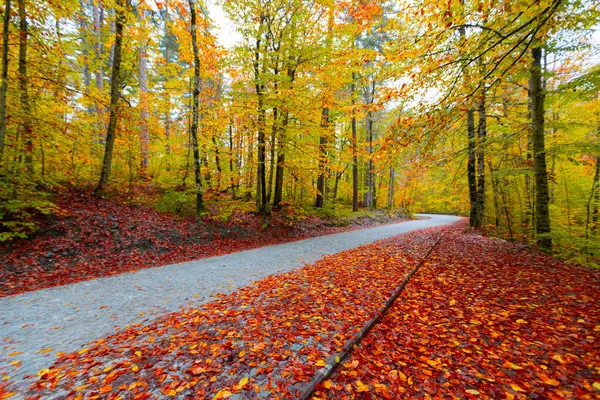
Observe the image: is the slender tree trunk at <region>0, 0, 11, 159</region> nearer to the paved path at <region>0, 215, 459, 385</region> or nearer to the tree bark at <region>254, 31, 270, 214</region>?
the paved path at <region>0, 215, 459, 385</region>

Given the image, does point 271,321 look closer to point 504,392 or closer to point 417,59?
point 504,392

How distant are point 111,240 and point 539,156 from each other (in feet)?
42.0

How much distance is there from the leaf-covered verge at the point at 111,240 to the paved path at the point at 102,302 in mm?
770

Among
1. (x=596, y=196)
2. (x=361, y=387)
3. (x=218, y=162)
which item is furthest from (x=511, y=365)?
(x=218, y=162)

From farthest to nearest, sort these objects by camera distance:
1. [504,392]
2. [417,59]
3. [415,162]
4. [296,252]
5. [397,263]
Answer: [296,252]
[415,162]
[397,263]
[417,59]
[504,392]

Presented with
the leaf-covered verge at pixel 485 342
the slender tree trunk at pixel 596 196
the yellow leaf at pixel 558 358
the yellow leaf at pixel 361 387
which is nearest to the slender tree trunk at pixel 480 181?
the slender tree trunk at pixel 596 196

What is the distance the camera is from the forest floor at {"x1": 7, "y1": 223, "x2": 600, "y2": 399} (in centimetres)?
237

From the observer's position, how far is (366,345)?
3039mm

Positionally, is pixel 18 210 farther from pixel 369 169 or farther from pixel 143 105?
pixel 369 169

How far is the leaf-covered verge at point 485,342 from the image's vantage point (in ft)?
7.74

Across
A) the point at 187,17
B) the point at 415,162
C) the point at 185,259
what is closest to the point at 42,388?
the point at 185,259

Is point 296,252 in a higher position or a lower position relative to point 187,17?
lower

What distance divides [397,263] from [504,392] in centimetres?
403

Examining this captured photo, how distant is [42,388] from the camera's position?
2.39 meters
